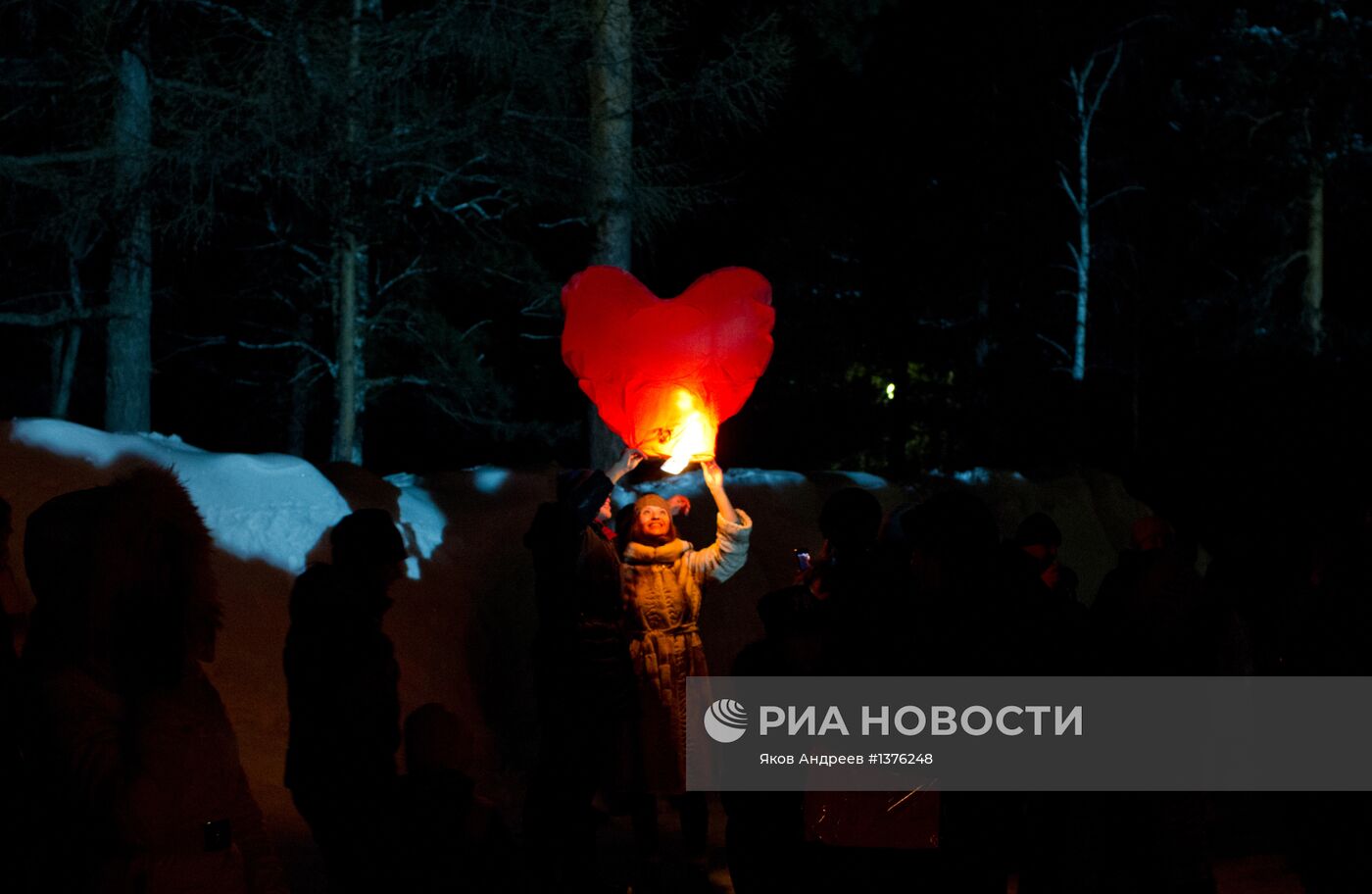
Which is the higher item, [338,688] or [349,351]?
[349,351]

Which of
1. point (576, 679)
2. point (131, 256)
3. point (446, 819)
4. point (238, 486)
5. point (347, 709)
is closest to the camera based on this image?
point (446, 819)

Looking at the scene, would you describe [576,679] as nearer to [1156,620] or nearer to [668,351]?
[668,351]

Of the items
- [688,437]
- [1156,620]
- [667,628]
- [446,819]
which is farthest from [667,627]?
[446,819]

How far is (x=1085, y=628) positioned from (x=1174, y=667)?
885 millimetres

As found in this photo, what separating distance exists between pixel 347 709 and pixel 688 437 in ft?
8.83

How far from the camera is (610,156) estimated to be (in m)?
11.1

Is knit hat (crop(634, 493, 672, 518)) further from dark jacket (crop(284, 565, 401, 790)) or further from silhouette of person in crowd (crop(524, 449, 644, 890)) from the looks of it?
dark jacket (crop(284, 565, 401, 790))

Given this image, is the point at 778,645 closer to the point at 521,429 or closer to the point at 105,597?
the point at 105,597

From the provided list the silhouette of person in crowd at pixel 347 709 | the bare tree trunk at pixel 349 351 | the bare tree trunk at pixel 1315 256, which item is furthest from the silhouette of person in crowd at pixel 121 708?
the bare tree trunk at pixel 1315 256

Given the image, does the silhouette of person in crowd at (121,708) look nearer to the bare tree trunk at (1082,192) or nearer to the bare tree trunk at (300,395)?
the bare tree trunk at (300,395)

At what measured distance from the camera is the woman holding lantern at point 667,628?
20.2ft

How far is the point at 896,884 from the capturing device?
3.39 metres

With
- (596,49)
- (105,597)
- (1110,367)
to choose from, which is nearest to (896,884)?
(105,597)

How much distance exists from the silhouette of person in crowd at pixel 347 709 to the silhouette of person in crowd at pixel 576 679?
63.7 inches
